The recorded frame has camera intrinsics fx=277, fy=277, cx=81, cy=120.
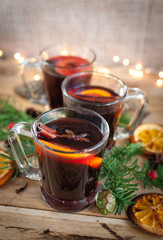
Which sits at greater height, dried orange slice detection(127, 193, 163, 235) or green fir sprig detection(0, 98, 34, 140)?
green fir sprig detection(0, 98, 34, 140)

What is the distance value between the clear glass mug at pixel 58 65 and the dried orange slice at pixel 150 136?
378 mm

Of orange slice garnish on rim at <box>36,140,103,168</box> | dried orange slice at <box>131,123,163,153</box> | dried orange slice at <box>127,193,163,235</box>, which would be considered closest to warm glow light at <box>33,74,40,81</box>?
dried orange slice at <box>131,123,163,153</box>

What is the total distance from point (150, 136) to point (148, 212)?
416 millimetres

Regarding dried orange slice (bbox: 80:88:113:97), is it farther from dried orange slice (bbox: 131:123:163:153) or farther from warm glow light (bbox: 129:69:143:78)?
warm glow light (bbox: 129:69:143:78)

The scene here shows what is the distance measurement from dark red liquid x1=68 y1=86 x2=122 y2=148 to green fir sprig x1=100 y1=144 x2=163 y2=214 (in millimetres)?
99

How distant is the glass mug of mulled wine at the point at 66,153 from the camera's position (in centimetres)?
83

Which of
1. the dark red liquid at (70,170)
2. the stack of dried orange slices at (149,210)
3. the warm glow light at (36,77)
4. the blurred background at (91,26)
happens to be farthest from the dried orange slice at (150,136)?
the blurred background at (91,26)

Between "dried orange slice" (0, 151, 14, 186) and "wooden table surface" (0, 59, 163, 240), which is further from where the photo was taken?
"dried orange slice" (0, 151, 14, 186)

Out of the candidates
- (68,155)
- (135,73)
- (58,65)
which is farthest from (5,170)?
(135,73)

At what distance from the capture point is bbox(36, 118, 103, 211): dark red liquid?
829mm

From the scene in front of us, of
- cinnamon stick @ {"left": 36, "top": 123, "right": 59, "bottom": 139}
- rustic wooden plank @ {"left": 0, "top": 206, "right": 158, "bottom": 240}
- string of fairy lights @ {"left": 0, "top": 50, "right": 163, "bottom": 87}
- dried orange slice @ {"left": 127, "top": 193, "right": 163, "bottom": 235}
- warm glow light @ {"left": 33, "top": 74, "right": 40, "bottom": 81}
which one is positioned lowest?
rustic wooden plank @ {"left": 0, "top": 206, "right": 158, "bottom": 240}

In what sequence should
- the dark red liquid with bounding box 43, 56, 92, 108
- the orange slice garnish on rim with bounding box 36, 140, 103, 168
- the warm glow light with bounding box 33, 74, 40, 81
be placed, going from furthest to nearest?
the warm glow light with bounding box 33, 74, 40, 81 < the dark red liquid with bounding box 43, 56, 92, 108 < the orange slice garnish on rim with bounding box 36, 140, 103, 168

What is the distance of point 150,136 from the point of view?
4.12ft

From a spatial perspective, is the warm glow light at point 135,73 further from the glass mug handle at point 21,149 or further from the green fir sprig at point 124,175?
the glass mug handle at point 21,149
